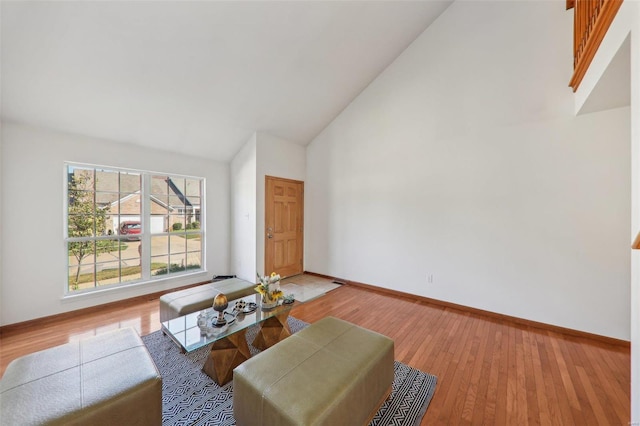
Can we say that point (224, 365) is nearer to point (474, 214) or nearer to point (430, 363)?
point (430, 363)

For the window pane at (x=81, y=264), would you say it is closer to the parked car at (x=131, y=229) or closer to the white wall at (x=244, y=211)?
the parked car at (x=131, y=229)

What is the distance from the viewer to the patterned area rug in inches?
61.6

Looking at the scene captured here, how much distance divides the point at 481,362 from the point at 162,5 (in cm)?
437

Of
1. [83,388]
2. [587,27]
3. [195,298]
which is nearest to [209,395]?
[83,388]

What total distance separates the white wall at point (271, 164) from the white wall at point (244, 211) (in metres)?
0.08

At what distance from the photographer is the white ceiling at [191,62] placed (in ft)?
6.95

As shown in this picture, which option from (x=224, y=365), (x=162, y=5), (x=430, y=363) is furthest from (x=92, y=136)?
(x=430, y=363)

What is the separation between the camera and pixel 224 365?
6.27ft

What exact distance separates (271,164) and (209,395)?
3.46 m

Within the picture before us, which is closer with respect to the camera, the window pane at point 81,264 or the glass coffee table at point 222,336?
the glass coffee table at point 222,336

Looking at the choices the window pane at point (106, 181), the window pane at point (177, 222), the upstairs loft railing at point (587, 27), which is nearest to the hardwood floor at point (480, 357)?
the window pane at point (177, 222)

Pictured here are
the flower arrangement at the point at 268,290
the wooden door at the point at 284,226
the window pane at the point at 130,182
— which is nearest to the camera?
the flower arrangement at the point at 268,290

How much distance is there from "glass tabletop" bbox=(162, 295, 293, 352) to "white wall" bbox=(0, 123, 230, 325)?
2095 mm

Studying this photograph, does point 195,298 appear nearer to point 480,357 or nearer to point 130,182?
point 130,182
